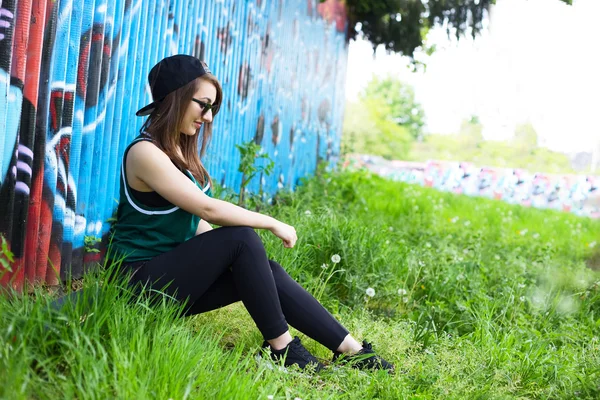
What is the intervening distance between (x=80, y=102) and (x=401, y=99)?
5817 centimetres

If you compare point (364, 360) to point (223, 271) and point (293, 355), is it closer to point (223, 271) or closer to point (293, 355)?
point (293, 355)

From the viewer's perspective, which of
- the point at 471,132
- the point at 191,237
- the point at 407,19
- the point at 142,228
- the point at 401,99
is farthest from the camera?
the point at 401,99

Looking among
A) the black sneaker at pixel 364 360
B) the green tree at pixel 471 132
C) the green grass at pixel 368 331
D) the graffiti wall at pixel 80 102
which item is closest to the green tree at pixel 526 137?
the green tree at pixel 471 132

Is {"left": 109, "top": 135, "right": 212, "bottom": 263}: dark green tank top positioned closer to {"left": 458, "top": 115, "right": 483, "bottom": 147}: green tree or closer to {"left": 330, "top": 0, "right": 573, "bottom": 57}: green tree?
{"left": 330, "top": 0, "right": 573, "bottom": 57}: green tree

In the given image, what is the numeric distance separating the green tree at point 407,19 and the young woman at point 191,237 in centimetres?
665

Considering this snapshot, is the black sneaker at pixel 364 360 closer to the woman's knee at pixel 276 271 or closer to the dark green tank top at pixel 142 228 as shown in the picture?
the woman's knee at pixel 276 271

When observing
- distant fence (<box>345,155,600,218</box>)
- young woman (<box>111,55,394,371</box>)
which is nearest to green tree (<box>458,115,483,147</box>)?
distant fence (<box>345,155,600,218</box>)

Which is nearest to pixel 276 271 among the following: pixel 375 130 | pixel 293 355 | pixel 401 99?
pixel 293 355

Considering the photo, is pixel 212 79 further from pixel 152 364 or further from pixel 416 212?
pixel 416 212

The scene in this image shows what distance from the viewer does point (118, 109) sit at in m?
3.55

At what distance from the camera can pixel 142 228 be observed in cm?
264

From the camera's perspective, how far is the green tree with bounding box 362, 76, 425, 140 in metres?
59.4

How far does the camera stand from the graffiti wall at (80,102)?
265 cm

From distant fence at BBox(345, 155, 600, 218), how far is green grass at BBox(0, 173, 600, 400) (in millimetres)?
9909
